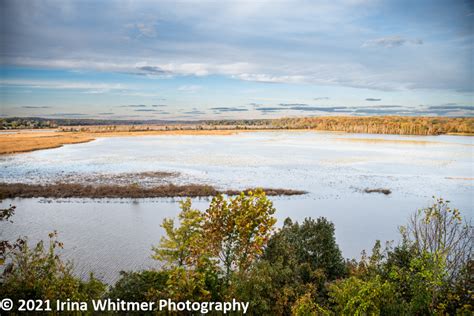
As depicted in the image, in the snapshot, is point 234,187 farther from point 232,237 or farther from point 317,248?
point 232,237

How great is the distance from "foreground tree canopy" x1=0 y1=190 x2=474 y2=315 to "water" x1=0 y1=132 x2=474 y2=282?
302 inches

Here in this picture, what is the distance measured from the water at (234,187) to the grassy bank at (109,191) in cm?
161

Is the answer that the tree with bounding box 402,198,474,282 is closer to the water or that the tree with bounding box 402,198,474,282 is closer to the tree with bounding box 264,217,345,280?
the tree with bounding box 264,217,345,280

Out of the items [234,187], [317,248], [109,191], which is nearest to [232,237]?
[317,248]

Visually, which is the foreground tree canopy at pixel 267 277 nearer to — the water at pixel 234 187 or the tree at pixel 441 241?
the tree at pixel 441 241

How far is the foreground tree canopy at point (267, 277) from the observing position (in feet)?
34.1

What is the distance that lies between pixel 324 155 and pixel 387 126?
352 feet

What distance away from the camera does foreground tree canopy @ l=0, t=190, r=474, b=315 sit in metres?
10.4

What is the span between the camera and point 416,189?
138ft

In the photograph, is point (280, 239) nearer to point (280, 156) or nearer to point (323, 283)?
point (323, 283)

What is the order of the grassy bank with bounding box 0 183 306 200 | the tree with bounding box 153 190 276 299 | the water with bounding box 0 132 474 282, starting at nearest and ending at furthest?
the tree with bounding box 153 190 276 299 → the water with bounding box 0 132 474 282 → the grassy bank with bounding box 0 183 306 200

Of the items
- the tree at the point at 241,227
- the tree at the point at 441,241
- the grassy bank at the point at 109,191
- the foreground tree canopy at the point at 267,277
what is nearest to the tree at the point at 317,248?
the foreground tree canopy at the point at 267,277

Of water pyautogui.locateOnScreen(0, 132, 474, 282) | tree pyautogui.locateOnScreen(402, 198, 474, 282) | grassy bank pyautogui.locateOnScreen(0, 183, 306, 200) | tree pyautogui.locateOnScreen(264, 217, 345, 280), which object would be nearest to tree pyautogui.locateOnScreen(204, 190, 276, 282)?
tree pyautogui.locateOnScreen(264, 217, 345, 280)

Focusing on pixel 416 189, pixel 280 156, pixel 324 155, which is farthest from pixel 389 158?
pixel 416 189
